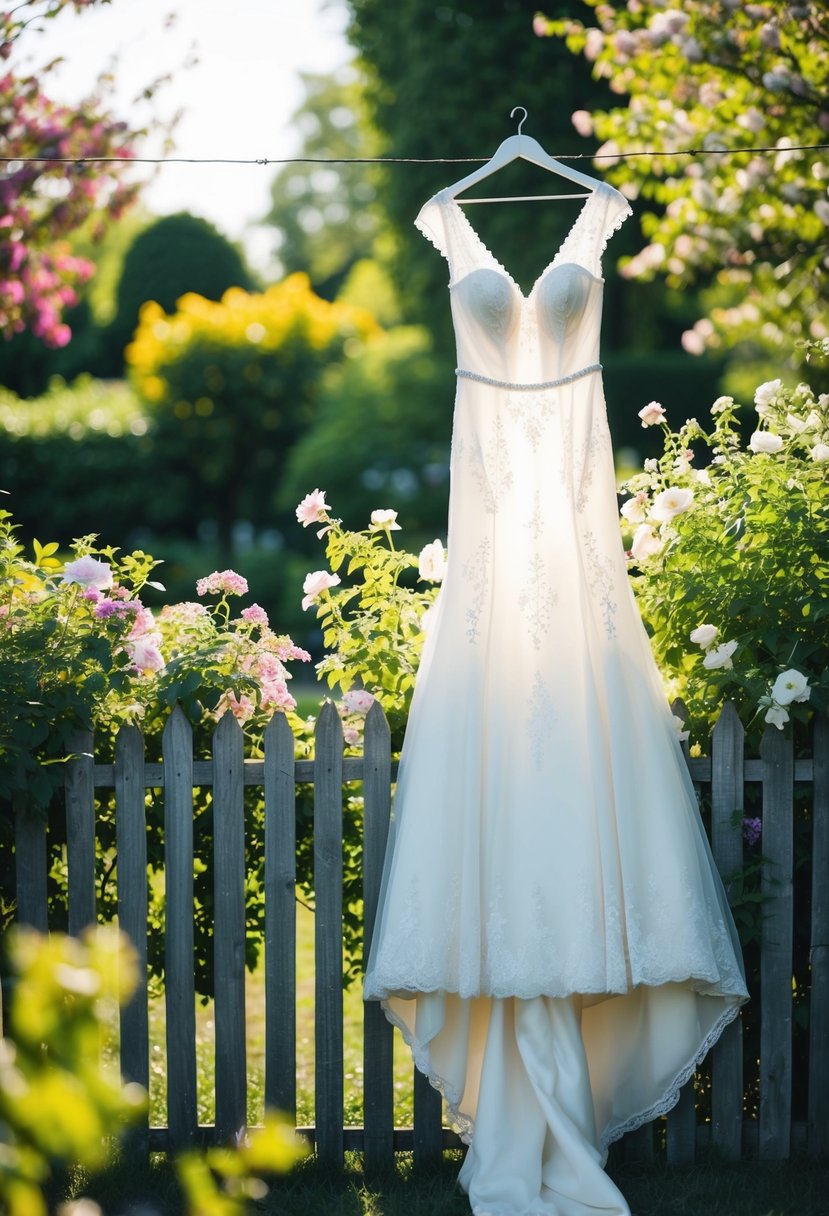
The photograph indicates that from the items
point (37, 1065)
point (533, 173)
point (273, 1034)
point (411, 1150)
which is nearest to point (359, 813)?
point (273, 1034)

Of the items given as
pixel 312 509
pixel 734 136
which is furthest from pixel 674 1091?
pixel 734 136

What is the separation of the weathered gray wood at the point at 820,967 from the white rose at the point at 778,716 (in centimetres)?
22

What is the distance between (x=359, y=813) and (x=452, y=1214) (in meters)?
1.08

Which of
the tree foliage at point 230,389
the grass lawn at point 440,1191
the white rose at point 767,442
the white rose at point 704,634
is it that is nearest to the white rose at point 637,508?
the white rose at point 767,442

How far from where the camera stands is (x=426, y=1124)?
3145mm

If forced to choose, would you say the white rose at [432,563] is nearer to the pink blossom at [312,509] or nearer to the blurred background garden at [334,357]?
the pink blossom at [312,509]

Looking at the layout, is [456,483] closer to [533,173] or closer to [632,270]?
[632,270]

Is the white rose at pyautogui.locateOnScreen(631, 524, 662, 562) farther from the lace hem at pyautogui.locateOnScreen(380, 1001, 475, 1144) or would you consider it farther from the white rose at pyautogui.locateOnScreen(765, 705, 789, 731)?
the lace hem at pyautogui.locateOnScreen(380, 1001, 475, 1144)

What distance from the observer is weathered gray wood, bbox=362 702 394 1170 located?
3.12 meters

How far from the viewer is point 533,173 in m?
16.1

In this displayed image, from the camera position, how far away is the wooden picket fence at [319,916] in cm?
310

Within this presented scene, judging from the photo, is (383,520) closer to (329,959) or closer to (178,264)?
(329,959)

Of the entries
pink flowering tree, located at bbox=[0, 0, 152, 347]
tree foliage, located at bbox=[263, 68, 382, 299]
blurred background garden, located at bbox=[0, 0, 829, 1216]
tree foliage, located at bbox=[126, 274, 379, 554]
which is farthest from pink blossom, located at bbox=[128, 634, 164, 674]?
tree foliage, located at bbox=[263, 68, 382, 299]

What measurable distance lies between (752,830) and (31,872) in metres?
1.84
